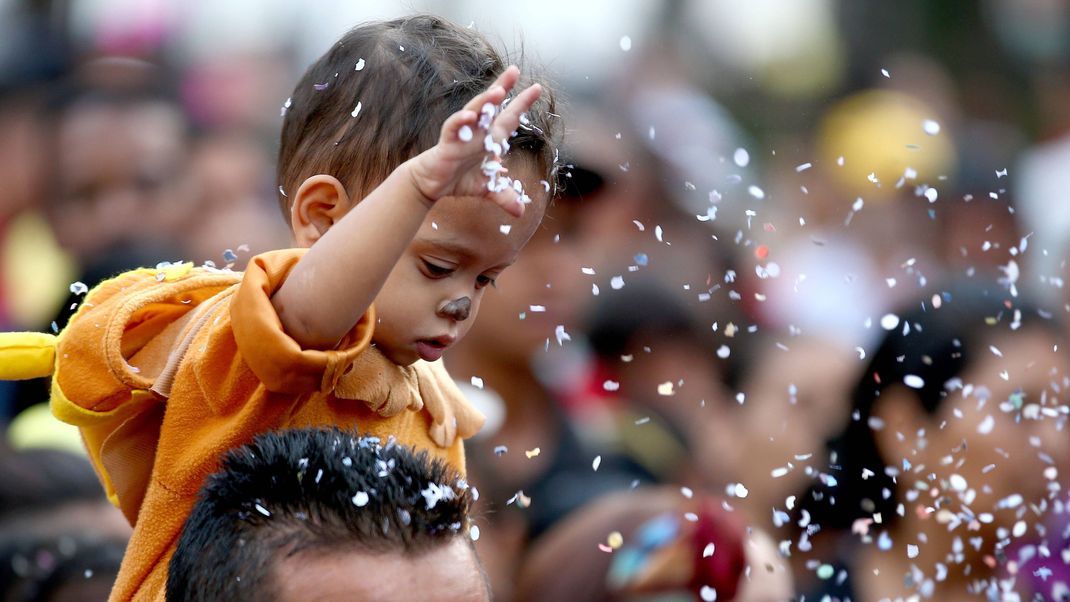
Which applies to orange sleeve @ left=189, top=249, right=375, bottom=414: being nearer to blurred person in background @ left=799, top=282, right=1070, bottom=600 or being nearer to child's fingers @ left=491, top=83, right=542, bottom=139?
child's fingers @ left=491, top=83, right=542, bottom=139

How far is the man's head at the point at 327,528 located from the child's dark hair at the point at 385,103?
19.9 inches

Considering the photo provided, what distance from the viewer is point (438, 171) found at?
64.5 inches

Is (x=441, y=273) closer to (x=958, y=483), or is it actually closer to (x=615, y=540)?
(x=615, y=540)

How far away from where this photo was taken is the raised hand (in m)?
1.63

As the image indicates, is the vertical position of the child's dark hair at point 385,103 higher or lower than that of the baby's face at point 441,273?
higher

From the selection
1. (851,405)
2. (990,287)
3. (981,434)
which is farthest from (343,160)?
(990,287)

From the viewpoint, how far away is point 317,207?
77.8 inches

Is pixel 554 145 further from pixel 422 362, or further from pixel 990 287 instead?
pixel 990 287

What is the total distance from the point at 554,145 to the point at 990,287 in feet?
7.93

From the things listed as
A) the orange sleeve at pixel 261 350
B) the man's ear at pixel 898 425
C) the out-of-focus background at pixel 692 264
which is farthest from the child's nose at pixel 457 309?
the man's ear at pixel 898 425

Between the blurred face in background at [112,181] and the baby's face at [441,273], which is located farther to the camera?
the blurred face in background at [112,181]

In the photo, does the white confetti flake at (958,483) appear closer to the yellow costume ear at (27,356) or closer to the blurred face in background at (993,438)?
the blurred face in background at (993,438)

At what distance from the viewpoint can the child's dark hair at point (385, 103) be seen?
194 centimetres

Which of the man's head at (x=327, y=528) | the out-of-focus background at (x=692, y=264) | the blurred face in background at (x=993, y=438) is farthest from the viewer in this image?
the blurred face in background at (x=993, y=438)
